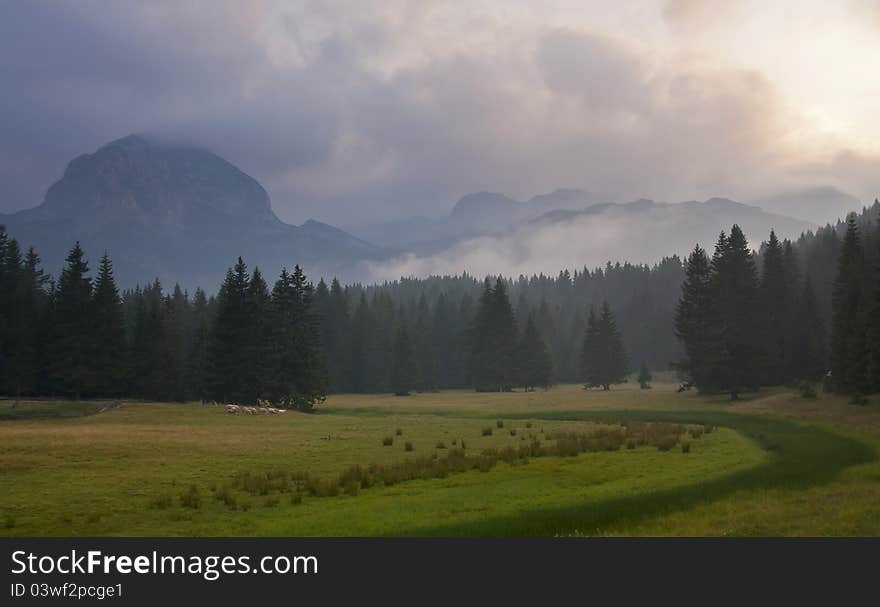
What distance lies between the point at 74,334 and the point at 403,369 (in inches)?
2280

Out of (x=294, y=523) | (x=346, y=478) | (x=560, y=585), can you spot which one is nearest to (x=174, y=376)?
(x=346, y=478)

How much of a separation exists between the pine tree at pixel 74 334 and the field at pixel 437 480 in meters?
28.3

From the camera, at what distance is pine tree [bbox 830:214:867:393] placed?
64.2 meters

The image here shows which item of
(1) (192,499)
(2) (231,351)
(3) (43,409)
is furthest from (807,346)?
(3) (43,409)

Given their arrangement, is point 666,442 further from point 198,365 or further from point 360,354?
point 360,354

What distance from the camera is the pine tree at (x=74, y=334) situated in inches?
3194

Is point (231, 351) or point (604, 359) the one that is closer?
point (231, 351)

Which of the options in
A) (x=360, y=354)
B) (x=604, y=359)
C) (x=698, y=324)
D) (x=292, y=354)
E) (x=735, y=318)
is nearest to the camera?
(x=735, y=318)

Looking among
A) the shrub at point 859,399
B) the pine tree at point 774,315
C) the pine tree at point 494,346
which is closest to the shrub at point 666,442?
the shrub at point 859,399

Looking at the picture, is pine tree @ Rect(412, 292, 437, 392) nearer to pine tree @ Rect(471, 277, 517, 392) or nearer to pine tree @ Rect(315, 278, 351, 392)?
pine tree @ Rect(471, 277, 517, 392)

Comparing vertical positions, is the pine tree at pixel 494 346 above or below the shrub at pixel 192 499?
above

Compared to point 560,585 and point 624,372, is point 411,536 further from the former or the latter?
point 624,372

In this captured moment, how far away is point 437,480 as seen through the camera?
29.4 metres

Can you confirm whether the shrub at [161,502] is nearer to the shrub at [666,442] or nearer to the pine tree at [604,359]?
the shrub at [666,442]
